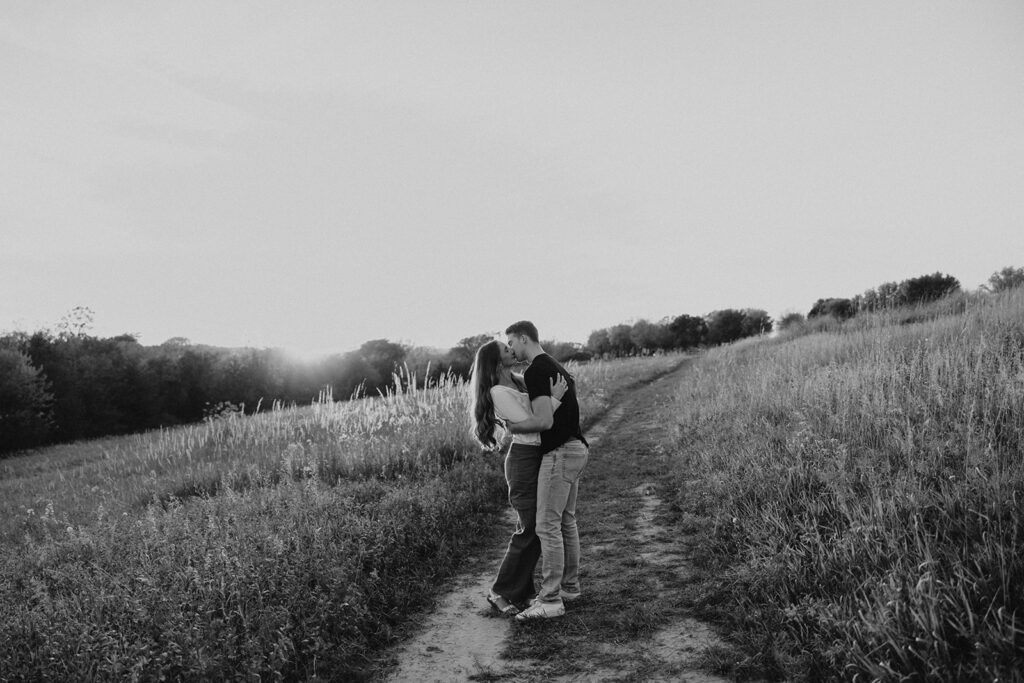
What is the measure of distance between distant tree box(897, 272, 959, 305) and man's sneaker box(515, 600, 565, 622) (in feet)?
48.6

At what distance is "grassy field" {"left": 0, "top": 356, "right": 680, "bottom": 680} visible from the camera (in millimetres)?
4262

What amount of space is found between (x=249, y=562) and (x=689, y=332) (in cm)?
6575

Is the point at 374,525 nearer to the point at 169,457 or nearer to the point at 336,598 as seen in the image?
the point at 336,598

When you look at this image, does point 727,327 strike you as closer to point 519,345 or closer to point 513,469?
point 513,469

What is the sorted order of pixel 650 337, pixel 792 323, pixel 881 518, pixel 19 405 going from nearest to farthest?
pixel 881 518 < pixel 19 405 < pixel 792 323 < pixel 650 337

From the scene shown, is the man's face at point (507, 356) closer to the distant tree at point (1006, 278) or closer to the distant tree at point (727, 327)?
the distant tree at point (1006, 278)

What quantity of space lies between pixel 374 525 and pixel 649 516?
3.57m

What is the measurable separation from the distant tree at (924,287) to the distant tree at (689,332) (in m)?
48.0

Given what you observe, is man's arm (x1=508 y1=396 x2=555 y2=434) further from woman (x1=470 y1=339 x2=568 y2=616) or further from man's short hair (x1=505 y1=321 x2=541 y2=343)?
man's short hair (x1=505 y1=321 x2=541 y2=343)

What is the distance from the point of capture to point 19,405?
24.3 m

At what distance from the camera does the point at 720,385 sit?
13562mm

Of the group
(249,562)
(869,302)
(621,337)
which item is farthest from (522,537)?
(621,337)

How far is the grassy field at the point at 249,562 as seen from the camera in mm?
4262

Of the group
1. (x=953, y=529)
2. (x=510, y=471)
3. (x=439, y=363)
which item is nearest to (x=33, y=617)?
(x=510, y=471)
